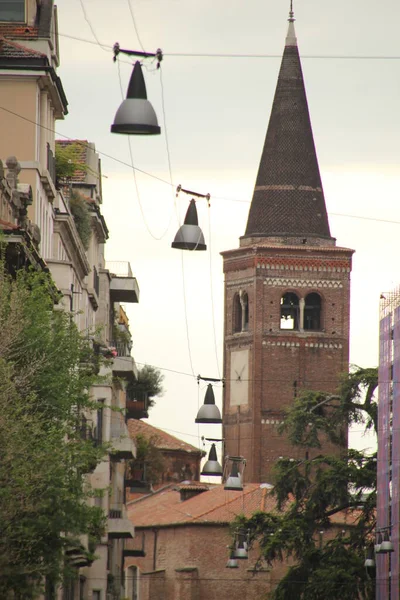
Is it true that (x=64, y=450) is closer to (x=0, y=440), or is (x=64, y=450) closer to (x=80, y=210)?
(x=0, y=440)

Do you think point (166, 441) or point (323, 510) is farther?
point (166, 441)

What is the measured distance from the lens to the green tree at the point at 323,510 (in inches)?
2403

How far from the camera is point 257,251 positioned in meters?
106

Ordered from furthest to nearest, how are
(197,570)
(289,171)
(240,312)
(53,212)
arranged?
(240,312) < (289,171) < (197,570) < (53,212)

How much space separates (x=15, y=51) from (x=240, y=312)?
67242 millimetres

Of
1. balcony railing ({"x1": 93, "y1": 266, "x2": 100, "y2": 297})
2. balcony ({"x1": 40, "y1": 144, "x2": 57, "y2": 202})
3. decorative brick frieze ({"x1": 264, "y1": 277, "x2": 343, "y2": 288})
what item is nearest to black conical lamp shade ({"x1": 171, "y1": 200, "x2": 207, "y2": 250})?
balcony ({"x1": 40, "y1": 144, "x2": 57, "y2": 202})

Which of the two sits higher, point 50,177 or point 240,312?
point 240,312

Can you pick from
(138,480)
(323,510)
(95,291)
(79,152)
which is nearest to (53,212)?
(79,152)

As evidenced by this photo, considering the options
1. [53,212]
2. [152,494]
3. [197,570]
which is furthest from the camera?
[152,494]

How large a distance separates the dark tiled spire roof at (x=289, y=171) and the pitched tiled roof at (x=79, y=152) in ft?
164

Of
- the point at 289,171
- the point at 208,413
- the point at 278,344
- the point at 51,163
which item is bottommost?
the point at 208,413

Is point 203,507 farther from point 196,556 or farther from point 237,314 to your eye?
point 237,314

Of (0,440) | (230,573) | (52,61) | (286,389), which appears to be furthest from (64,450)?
(286,389)

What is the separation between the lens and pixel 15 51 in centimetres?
4116
